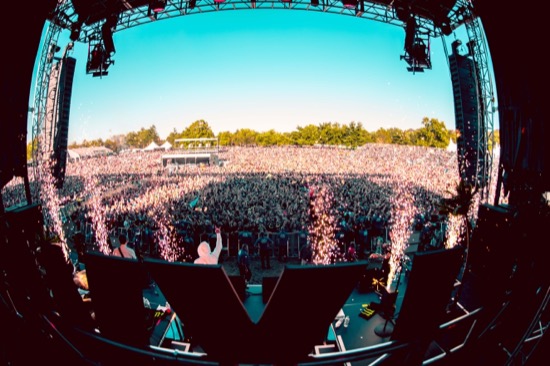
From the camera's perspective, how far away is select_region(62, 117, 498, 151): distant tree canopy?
149ft

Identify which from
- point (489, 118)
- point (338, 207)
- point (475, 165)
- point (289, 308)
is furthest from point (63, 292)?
point (338, 207)

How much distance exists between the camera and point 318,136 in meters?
53.7

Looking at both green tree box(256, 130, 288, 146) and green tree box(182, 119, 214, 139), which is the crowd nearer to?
green tree box(256, 130, 288, 146)

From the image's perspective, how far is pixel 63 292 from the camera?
1.76m

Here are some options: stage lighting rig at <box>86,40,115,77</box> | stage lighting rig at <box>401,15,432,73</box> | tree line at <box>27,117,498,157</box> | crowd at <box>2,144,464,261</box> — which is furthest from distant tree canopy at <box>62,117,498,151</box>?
stage lighting rig at <box>86,40,115,77</box>

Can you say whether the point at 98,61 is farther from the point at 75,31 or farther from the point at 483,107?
the point at 483,107

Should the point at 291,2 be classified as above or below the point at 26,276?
above

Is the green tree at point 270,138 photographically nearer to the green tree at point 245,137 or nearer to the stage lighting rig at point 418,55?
the green tree at point 245,137

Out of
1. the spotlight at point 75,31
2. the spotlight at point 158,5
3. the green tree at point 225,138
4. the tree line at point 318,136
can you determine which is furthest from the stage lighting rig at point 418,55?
the green tree at point 225,138

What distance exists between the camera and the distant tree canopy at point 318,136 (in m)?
45.4

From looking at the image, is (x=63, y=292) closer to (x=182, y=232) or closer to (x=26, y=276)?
(x=26, y=276)

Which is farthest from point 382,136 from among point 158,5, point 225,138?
point 158,5

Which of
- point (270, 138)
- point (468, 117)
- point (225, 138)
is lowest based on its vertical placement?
point (468, 117)

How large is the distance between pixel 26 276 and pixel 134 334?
30.5 inches
